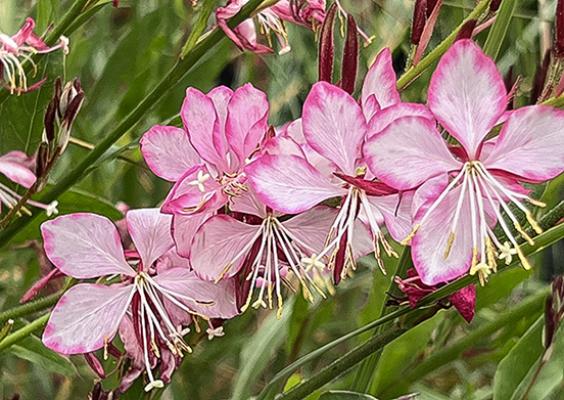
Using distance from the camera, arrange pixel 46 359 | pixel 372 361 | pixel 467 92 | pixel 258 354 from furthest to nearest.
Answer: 1. pixel 258 354
2. pixel 46 359
3. pixel 372 361
4. pixel 467 92

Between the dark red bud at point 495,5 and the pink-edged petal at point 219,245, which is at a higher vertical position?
the dark red bud at point 495,5

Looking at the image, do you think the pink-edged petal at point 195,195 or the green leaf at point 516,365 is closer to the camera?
the pink-edged petal at point 195,195

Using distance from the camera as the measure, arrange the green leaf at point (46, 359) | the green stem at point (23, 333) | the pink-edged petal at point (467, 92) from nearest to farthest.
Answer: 1. the pink-edged petal at point (467, 92)
2. the green stem at point (23, 333)
3. the green leaf at point (46, 359)

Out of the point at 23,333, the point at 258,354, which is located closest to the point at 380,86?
the point at 23,333

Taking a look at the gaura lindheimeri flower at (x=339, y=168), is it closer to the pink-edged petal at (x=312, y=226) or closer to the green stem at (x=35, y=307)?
the pink-edged petal at (x=312, y=226)

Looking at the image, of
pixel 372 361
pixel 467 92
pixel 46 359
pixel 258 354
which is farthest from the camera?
pixel 258 354

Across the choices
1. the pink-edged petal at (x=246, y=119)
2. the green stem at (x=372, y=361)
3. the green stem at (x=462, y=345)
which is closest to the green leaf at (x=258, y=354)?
the green stem at (x=462, y=345)

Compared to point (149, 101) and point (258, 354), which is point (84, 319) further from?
point (258, 354)

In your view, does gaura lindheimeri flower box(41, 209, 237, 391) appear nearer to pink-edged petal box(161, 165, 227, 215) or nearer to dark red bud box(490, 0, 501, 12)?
pink-edged petal box(161, 165, 227, 215)
